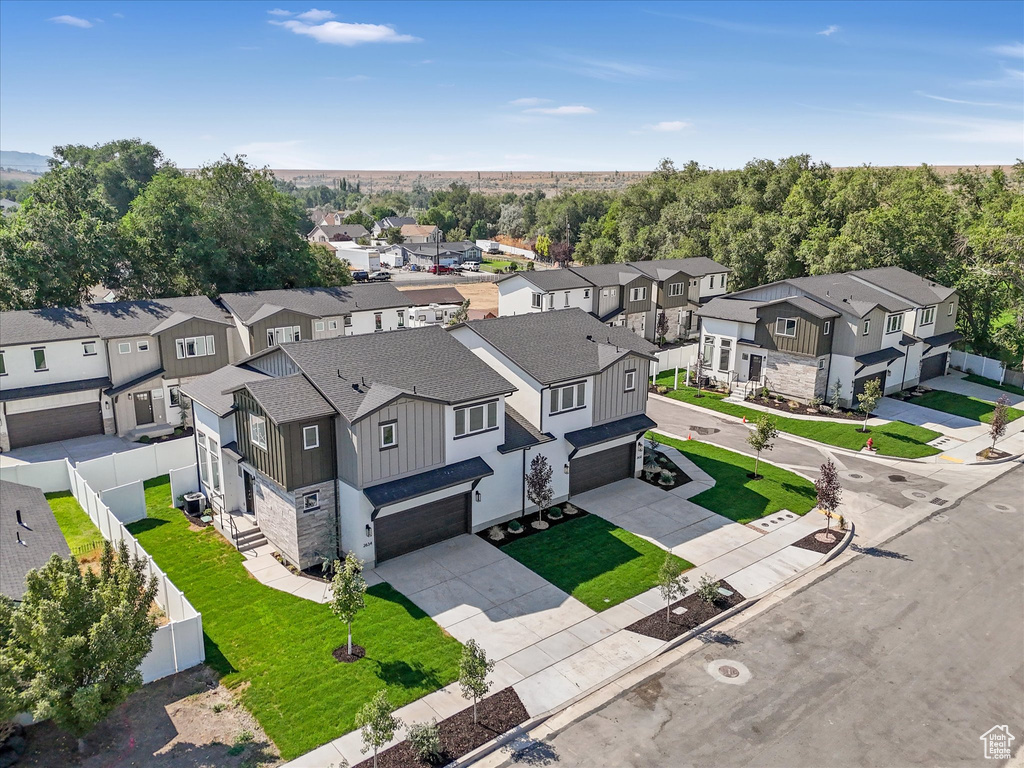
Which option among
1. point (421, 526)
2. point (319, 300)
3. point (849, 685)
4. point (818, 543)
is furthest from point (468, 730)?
point (319, 300)

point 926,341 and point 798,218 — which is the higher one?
point 798,218

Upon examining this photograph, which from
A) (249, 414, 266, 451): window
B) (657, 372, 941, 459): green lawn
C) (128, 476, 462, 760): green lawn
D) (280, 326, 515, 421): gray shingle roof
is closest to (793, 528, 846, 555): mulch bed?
(657, 372, 941, 459): green lawn

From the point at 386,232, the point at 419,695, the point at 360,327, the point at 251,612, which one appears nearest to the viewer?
the point at 419,695

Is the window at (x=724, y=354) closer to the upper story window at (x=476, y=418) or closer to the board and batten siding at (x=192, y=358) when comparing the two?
the upper story window at (x=476, y=418)

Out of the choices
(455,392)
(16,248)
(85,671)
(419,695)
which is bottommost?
(419,695)

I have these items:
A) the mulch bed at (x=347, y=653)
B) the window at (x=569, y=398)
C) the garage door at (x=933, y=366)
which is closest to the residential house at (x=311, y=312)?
the window at (x=569, y=398)

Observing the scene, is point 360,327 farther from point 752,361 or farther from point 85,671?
point 85,671

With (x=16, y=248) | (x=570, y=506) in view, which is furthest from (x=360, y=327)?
(x=570, y=506)
